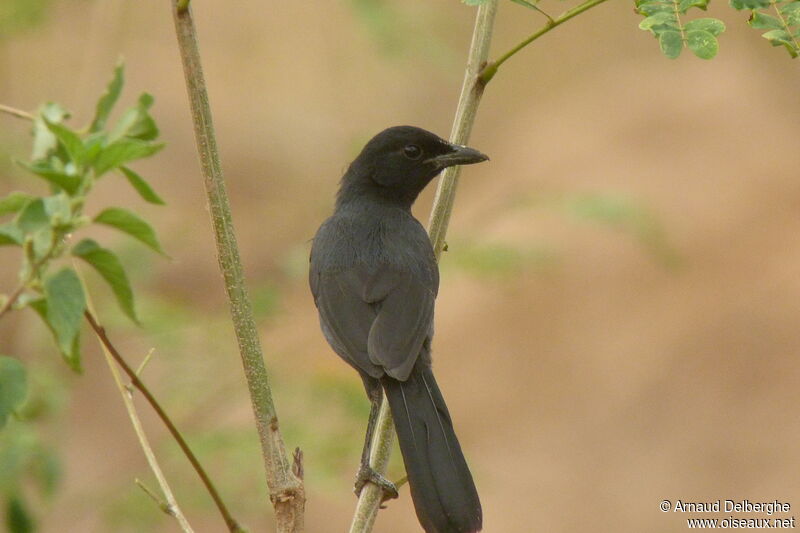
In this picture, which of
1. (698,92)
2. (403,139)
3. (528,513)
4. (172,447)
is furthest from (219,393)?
(698,92)

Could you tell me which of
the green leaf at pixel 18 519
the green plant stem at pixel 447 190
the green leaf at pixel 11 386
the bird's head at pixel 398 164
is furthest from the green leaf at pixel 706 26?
the green leaf at pixel 18 519

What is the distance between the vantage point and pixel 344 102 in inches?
515

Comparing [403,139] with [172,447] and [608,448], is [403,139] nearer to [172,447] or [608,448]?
[172,447]

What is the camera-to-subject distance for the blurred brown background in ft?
27.1

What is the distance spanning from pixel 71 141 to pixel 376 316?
71.0 inches

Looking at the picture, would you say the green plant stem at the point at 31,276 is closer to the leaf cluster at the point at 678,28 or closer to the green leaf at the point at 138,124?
the green leaf at the point at 138,124

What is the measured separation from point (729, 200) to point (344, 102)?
4969 millimetres

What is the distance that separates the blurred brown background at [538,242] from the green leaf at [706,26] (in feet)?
9.33

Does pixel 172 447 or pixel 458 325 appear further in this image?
pixel 458 325

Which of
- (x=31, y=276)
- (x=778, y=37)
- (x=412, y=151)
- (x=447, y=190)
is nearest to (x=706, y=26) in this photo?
(x=778, y=37)

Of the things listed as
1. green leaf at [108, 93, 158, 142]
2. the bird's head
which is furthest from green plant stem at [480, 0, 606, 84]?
Answer: the bird's head

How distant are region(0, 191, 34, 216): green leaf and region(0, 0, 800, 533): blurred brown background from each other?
3.33 meters

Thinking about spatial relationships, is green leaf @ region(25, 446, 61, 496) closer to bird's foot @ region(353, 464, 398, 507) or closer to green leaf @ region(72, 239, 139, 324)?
bird's foot @ region(353, 464, 398, 507)

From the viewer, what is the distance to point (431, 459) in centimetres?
289
